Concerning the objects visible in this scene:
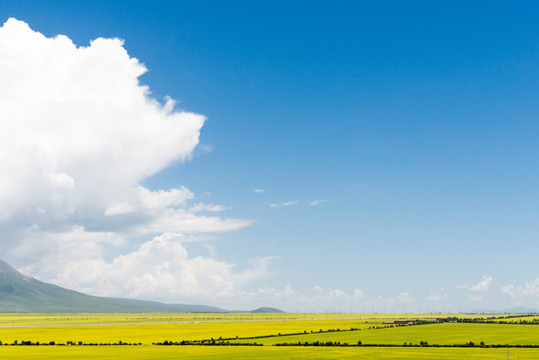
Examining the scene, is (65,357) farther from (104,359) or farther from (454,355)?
(454,355)

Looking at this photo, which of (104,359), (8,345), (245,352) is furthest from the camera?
(8,345)

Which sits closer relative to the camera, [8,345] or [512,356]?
[512,356]

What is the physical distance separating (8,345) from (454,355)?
82.2m

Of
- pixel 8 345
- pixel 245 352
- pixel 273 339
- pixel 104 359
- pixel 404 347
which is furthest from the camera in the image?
pixel 273 339

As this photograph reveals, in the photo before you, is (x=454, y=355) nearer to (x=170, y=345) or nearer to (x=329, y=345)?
(x=329, y=345)

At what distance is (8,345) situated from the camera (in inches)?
4439

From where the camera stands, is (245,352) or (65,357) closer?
(65,357)

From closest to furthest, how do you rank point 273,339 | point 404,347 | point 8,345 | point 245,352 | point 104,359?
point 104,359, point 245,352, point 404,347, point 8,345, point 273,339

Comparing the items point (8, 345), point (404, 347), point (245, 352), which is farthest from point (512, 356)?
point (8, 345)

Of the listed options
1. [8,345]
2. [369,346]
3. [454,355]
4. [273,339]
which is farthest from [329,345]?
[8,345]

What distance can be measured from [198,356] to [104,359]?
13313 mm

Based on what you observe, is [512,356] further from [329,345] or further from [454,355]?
[329,345]

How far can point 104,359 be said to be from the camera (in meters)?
82.1

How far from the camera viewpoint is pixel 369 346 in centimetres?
10694
